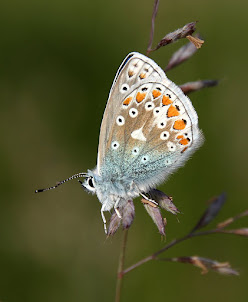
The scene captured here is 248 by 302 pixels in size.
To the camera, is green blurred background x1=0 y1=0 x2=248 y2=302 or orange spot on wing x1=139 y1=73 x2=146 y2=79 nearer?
orange spot on wing x1=139 y1=73 x2=146 y2=79

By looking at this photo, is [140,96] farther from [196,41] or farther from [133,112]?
[196,41]

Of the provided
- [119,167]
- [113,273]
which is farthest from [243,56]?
[119,167]

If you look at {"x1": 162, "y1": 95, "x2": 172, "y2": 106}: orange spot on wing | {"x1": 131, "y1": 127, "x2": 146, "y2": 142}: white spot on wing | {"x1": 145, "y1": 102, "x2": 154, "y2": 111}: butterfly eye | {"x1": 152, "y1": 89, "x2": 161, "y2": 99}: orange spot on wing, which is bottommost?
{"x1": 131, "y1": 127, "x2": 146, "y2": 142}: white spot on wing

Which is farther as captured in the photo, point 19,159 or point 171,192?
point 19,159

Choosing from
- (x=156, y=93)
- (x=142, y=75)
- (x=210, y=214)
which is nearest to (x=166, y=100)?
(x=156, y=93)

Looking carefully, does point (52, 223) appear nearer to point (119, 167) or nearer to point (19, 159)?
point (19, 159)

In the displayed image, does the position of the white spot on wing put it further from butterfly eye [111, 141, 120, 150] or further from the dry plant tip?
the dry plant tip

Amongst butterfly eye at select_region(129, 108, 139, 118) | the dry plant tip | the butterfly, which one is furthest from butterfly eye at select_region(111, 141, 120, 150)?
the dry plant tip

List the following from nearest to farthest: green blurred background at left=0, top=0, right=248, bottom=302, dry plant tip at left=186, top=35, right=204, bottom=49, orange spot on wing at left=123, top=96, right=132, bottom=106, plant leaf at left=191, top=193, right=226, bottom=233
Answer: dry plant tip at left=186, top=35, right=204, bottom=49 < orange spot on wing at left=123, top=96, right=132, bottom=106 < plant leaf at left=191, top=193, right=226, bottom=233 < green blurred background at left=0, top=0, right=248, bottom=302
